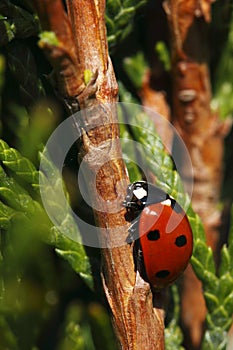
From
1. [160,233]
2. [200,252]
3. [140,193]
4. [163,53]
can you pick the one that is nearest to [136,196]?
[140,193]

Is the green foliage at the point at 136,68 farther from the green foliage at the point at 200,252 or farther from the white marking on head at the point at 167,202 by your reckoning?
the white marking on head at the point at 167,202

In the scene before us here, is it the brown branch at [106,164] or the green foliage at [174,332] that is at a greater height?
the brown branch at [106,164]

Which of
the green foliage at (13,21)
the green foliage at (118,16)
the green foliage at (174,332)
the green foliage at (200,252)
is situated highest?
the green foliage at (13,21)

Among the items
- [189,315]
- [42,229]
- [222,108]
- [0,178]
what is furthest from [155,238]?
[222,108]

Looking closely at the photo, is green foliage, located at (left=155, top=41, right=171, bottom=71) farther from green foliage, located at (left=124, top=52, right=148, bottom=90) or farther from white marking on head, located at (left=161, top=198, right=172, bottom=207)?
white marking on head, located at (left=161, top=198, right=172, bottom=207)

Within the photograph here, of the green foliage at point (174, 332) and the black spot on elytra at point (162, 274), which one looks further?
the green foliage at point (174, 332)

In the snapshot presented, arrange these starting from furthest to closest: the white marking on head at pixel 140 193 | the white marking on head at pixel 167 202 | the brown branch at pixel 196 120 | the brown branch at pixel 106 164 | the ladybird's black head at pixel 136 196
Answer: the brown branch at pixel 196 120 → the white marking on head at pixel 167 202 → the white marking on head at pixel 140 193 → the ladybird's black head at pixel 136 196 → the brown branch at pixel 106 164

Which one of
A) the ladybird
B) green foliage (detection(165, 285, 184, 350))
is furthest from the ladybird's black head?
green foliage (detection(165, 285, 184, 350))

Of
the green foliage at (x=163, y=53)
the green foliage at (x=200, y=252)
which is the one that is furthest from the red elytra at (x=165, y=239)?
the green foliage at (x=163, y=53)
